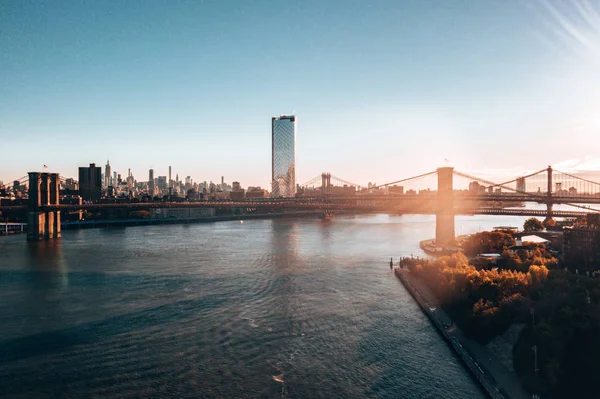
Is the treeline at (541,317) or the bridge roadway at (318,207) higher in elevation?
the bridge roadway at (318,207)

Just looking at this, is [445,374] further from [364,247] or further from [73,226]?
[73,226]

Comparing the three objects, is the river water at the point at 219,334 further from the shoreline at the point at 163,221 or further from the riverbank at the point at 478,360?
the shoreline at the point at 163,221

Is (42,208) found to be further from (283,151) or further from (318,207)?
(283,151)

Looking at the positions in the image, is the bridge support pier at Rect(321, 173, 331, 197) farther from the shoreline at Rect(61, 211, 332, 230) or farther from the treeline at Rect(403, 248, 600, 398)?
the treeline at Rect(403, 248, 600, 398)

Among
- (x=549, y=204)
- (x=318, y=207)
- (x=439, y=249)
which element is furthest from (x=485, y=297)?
(x=549, y=204)

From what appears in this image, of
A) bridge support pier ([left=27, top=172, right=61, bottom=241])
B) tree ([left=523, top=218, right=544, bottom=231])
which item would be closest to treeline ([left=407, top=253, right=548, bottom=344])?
tree ([left=523, top=218, right=544, bottom=231])

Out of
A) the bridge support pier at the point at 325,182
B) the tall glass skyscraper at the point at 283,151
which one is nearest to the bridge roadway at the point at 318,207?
the bridge support pier at the point at 325,182
